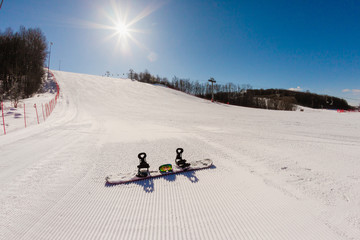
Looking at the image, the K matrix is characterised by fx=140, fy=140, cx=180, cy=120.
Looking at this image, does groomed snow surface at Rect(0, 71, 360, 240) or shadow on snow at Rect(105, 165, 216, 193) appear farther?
shadow on snow at Rect(105, 165, 216, 193)

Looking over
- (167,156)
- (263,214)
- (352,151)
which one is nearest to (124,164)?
(167,156)

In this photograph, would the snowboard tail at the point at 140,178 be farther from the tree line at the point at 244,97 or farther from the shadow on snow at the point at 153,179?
the tree line at the point at 244,97

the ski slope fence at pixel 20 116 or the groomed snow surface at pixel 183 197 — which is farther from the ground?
the ski slope fence at pixel 20 116

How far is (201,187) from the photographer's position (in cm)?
265

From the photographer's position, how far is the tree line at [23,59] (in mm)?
21984

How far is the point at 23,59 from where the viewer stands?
24.5 m

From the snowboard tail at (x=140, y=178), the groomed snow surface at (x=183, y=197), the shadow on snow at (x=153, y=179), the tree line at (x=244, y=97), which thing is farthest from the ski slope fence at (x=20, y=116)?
the tree line at (x=244, y=97)

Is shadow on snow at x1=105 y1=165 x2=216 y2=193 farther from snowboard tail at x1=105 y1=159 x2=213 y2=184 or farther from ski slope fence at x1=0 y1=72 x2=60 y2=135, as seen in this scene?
ski slope fence at x1=0 y1=72 x2=60 y2=135

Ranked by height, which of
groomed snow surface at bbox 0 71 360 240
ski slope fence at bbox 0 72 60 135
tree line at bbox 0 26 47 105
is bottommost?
groomed snow surface at bbox 0 71 360 240

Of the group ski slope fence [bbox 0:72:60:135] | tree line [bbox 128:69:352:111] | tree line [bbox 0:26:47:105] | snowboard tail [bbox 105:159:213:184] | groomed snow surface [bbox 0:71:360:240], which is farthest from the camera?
tree line [bbox 128:69:352:111]

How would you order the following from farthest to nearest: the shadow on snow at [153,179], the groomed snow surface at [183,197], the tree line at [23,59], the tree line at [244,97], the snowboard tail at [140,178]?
1. the tree line at [244,97]
2. the tree line at [23,59]
3. the snowboard tail at [140,178]
4. the shadow on snow at [153,179]
5. the groomed snow surface at [183,197]

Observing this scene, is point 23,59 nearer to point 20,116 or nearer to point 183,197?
point 20,116

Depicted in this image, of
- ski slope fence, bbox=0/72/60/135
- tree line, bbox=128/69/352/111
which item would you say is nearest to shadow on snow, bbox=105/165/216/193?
ski slope fence, bbox=0/72/60/135

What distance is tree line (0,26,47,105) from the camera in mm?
21984
